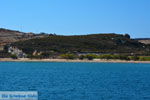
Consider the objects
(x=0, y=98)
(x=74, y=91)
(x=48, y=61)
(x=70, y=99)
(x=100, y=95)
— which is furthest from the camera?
(x=48, y=61)

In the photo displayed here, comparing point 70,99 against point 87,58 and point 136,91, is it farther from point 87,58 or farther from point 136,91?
point 87,58

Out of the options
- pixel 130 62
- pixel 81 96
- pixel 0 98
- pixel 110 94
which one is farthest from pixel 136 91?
pixel 130 62

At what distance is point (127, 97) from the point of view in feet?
167

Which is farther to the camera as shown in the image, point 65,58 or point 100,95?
point 65,58

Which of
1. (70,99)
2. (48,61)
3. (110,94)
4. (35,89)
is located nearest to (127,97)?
(110,94)

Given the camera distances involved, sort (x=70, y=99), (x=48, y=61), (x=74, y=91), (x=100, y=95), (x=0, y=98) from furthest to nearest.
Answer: (x=48, y=61), (x=74, y=91), (x=100, y=95), (x=70, y=99), (x=0, y=98)

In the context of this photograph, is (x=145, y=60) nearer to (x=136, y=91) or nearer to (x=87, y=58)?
(x=87, y=58)

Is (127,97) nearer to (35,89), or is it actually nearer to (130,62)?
(35,89)

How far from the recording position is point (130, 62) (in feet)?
646

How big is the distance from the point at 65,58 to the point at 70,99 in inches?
5950

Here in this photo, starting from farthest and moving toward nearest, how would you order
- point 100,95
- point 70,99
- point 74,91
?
point 74,91 < point 100,95 < point 70,99

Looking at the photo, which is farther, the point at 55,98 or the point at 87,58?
the point at 87,58

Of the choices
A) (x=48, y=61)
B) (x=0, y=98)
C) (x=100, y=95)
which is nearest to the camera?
(x=0, y=98)

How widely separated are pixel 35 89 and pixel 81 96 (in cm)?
809
